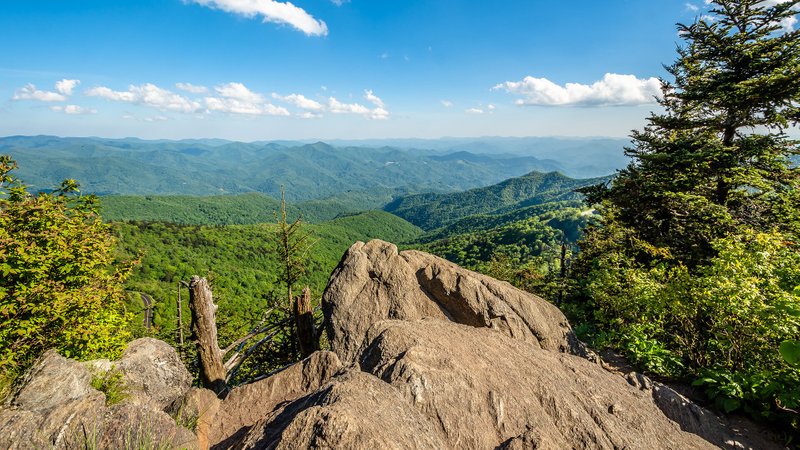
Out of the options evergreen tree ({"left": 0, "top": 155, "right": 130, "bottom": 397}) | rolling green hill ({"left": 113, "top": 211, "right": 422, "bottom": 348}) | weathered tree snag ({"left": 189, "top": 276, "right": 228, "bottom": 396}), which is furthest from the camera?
rolling green hill ({"left": 113, "top": 211, "right": 422, "bottom": 348})

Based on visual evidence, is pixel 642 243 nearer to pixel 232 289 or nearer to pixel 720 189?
pixel 720 189

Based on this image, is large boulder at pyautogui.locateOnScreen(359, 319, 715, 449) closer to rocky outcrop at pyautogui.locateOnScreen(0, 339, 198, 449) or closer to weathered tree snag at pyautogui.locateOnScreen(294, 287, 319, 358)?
rocky outcrop at pyautogui.locateOnScreen(0, 339, 198, 449)

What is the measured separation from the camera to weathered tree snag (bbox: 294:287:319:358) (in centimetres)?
937

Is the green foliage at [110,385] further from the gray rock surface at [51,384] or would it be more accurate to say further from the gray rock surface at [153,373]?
the gray rock surface at [51,384]

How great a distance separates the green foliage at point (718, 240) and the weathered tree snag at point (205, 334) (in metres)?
10.1

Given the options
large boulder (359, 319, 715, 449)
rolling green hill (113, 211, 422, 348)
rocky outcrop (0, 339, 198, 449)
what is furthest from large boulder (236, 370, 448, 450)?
rolling green hill (113, 211, 422, 348)

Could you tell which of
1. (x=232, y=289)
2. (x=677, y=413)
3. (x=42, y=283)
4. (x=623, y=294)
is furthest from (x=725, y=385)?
(x=232, y=289)

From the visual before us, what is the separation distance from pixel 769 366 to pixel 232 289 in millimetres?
75809

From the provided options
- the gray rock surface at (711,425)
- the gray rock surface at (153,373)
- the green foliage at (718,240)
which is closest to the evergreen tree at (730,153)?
the green foliage at (718,240)

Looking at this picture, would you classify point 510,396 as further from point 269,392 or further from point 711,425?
point 269,392

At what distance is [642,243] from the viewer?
12.5 m

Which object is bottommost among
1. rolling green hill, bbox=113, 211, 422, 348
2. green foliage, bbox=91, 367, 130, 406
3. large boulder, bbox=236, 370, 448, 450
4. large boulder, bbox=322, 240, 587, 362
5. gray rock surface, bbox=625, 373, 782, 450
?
rolling green hill, bbox=113, 211, 422, 348

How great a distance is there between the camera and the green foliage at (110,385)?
6152mm

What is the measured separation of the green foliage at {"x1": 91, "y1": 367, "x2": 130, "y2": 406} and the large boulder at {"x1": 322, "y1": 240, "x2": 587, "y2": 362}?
3.84 metres
